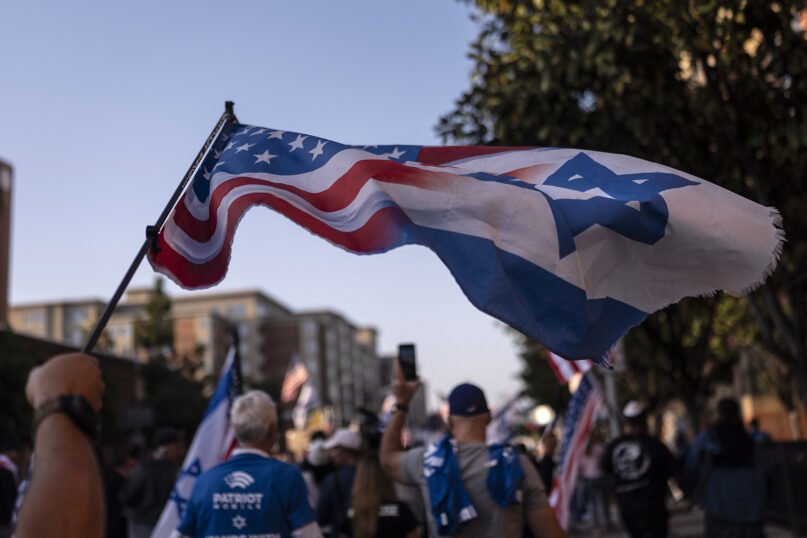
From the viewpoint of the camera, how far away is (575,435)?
887 centimetres

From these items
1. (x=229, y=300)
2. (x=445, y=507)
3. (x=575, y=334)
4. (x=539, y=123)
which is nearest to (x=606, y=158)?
(x=575, y=334)

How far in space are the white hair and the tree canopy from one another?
6699mm

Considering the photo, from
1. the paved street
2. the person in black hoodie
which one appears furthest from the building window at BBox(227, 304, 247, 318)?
the person in black hoodie

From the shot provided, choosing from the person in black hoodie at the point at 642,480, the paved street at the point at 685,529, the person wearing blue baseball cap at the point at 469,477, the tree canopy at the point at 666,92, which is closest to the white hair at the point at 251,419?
the person wearing blue baseball cap at the point at 469,477

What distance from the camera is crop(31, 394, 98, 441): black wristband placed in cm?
214

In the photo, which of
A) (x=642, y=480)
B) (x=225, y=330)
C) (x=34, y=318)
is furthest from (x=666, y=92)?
(x=34, y=318)

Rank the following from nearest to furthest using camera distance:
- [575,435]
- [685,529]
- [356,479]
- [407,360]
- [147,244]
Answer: [147,244], [407,360], [356,479], [575,435], [685,529]

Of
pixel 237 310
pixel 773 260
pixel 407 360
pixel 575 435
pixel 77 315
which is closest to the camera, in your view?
pixel 773 260

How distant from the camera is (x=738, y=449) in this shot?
7.43 metres

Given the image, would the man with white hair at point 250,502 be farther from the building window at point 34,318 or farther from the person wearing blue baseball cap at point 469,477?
the building window at point 34,318

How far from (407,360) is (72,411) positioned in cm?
216

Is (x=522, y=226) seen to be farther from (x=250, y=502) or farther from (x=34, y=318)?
(x=34, y=318)

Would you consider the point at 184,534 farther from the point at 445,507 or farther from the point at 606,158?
the point at 606,158

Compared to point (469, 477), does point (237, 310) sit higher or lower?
higher
